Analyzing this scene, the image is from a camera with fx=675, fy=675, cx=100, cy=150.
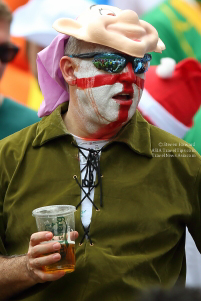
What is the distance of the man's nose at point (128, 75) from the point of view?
3312mm

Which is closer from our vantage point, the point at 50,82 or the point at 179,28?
the point at 50,82

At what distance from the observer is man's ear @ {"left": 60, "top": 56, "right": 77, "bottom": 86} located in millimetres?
3484

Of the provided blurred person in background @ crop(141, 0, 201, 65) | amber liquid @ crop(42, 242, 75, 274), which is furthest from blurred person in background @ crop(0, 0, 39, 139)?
amber liquid @ crop(42, 242, 75, 274)

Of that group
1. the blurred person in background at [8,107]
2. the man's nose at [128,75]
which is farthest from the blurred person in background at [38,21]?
the man's nose at [128,75]

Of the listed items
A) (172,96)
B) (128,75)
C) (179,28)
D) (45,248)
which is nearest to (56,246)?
(45,248)

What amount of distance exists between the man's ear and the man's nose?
30cm

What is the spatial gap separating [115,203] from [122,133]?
1.28 feet

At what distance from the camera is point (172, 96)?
556cm

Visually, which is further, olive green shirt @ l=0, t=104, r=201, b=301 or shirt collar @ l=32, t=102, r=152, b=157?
shirt collar @ l=32, t=102, r=152, b=157

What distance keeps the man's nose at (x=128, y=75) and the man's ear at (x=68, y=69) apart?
0.97ft

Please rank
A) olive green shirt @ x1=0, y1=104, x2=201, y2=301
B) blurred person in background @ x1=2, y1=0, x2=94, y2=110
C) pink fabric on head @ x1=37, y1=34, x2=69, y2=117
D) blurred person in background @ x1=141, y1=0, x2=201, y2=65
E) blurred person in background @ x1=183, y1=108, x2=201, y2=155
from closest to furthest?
1. olive green shirt @ x1=0, y1=104, x2=201, y2=301
2. pink fabric on head @ x1=37, y1=34, x2=69, y2=117
3. blurred person in background @ x1=183, y1=108, x2=201, y2=155
4. blurred person in background @ x1=2, y1=0, x2=94, y2=110
5. blurred person in background @ x1=141, y1=0, x2=201, y2=65

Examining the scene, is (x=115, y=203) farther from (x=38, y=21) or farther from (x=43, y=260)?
(x=38, y=21)

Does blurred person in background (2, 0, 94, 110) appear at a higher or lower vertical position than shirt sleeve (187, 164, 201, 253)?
higher

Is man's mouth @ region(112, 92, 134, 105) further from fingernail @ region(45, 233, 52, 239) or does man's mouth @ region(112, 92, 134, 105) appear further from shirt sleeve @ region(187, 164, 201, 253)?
fingernail @ region(45, 233, 52, 239)
